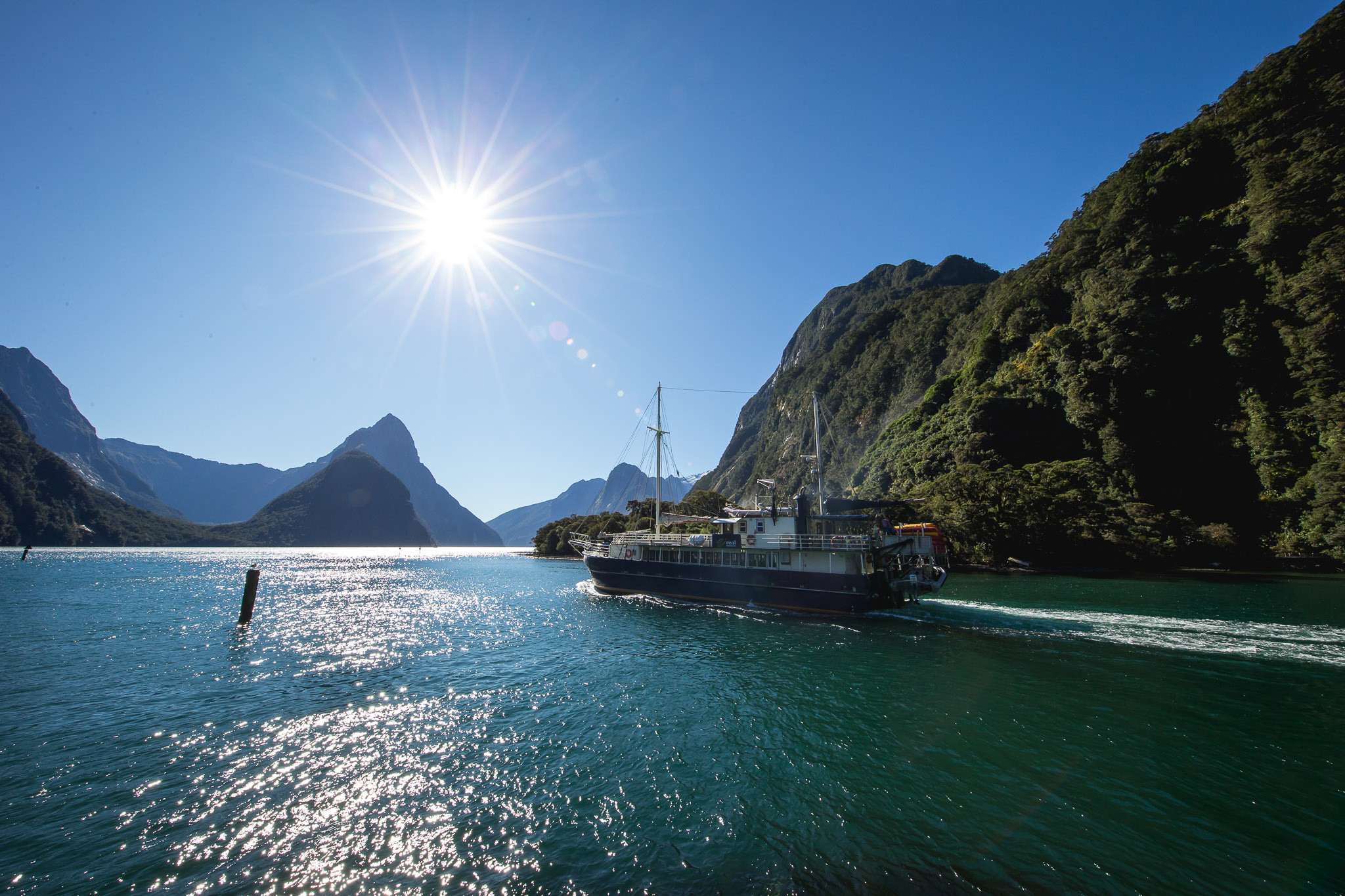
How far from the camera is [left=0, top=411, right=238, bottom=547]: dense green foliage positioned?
146m

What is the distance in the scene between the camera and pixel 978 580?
4959 centimetres

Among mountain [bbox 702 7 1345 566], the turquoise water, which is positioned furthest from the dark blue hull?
mountain [bbox 702 7 1345 566]

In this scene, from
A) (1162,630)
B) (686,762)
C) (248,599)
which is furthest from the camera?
(248,599)

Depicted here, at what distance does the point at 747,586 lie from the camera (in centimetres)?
3625

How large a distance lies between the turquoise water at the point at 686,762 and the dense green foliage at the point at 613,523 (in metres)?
68.6

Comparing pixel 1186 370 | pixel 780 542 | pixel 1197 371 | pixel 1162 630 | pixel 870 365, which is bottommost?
pixel 1162 630

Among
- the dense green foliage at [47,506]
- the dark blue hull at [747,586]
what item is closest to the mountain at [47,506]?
the dense green foliage at [47,506]

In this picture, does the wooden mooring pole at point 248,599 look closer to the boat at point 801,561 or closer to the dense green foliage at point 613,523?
the boat at point 801,561

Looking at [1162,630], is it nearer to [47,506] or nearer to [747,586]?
[747,586]

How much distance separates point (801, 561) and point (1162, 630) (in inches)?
739

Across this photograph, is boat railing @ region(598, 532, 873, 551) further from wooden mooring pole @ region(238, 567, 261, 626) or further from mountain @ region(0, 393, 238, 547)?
mountain @ region(0, 393, 238, 547)

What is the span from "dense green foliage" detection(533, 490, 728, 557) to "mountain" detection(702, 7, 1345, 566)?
153 feet

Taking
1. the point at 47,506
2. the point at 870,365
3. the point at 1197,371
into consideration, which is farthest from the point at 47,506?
the point at 1197,371

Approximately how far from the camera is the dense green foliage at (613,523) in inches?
3863
